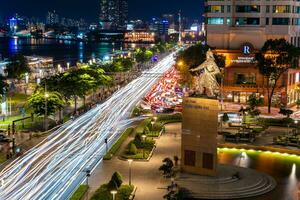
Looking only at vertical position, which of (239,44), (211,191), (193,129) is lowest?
(211,191)

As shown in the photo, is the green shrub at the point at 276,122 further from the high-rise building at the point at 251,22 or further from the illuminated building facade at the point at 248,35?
the high-rise building at the point at 251,22

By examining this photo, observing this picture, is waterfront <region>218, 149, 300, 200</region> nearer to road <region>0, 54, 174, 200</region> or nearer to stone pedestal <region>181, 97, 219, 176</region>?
stone pedestal <region>181, 97, 219, 176</region>

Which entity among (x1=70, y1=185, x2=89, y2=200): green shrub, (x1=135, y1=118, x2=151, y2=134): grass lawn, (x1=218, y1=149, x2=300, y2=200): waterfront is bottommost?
(x1=218, y1=149, x2=300, y2=200): waterfront

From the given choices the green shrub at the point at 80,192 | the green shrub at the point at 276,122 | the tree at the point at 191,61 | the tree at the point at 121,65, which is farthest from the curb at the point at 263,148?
the tree at the point at 121,65

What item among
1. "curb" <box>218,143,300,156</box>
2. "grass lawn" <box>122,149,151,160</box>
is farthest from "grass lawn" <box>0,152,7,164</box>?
"curb" <box>218,143,300,156</box>

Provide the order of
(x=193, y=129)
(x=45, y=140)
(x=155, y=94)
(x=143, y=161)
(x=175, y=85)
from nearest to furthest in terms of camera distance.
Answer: (x=193, y=129)
(x=143, y=161)
(x=45, y=140)
(x=155, y=94)
(x=175, y=85)

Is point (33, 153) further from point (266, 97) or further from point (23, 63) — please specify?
point (23, 63)

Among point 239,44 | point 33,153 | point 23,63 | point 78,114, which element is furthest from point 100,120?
point 23,63
